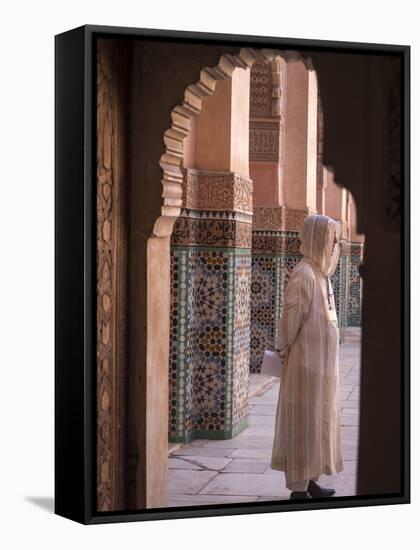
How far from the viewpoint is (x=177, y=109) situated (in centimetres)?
473

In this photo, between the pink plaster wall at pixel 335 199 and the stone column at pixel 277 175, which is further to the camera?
the stone column at pixel 277 175

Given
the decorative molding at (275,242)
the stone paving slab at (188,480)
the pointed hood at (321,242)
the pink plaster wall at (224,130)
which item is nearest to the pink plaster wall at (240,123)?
the pink plaster wall at (224,130)

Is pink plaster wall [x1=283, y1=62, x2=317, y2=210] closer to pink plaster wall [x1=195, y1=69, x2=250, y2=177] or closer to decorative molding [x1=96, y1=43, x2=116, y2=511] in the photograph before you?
pink plaster wall [x1=195, y1=69, x2=250, y2=177]

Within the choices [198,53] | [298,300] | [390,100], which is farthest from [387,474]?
[198,53]

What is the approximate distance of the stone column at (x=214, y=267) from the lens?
6188 mm

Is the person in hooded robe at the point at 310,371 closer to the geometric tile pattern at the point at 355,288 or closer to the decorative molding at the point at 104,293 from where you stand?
the geometric tile pattern at the point at 355,288

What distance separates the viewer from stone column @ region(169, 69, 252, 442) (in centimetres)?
619

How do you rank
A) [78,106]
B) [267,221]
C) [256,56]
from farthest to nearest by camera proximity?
1. [267,221]
2. [256,56]
3. [78,106]

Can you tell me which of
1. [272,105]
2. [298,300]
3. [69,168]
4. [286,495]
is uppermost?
[272,105]

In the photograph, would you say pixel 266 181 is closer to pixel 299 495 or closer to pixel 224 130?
pixel 224 130

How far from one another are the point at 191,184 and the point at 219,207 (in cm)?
22

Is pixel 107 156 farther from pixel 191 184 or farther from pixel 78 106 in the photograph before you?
pixel 191 184

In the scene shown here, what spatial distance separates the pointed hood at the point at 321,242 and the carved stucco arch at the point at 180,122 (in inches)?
22.7

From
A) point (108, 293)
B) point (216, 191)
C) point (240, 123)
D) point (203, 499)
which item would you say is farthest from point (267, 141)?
point (203, 499)
